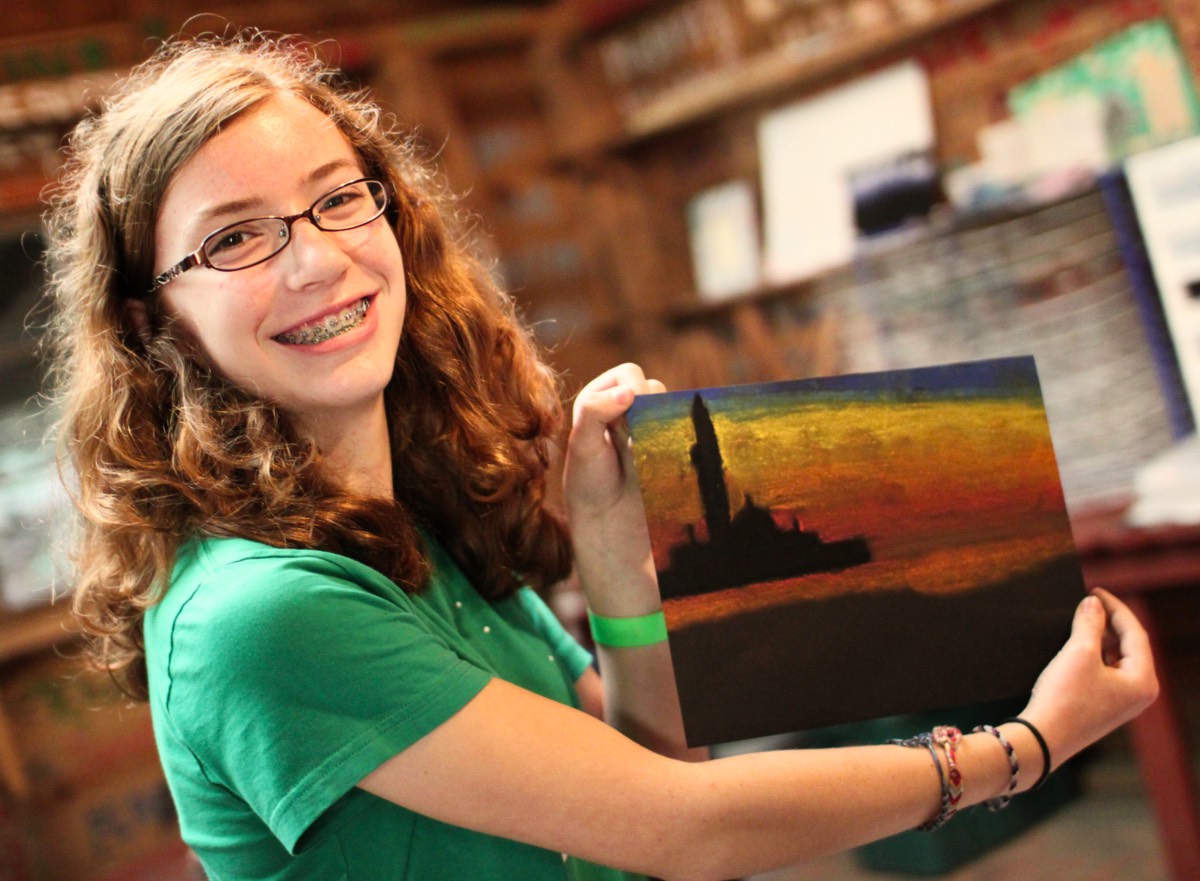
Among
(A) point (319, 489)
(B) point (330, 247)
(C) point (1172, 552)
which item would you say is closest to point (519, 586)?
(A) point (319, 489)

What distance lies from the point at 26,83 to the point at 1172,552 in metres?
3.03

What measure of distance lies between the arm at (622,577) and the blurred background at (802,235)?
1020 mm

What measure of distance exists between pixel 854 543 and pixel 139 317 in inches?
29.5

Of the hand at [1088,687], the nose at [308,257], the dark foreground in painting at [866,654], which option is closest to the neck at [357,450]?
the nose at [308,257]

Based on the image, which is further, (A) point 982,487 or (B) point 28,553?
(B) point 28,553

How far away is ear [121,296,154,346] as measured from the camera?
1.13 meters

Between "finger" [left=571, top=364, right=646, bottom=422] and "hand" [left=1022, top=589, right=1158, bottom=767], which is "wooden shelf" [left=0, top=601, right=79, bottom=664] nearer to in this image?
"finger" [left=571, top=364, right=646, bottom=422]

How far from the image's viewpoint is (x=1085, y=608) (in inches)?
44.1

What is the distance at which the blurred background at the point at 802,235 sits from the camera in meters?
2.46

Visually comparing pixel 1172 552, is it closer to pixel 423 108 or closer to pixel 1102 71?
pixel 1102 71

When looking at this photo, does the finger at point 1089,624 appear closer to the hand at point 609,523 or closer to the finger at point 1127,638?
the finger at point 1127,638

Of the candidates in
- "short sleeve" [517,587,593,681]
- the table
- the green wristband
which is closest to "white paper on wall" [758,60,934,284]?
the table

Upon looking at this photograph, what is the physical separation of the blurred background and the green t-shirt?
1.25 m

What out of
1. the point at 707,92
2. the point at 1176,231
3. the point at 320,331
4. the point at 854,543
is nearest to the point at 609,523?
Result: the point at 854,543
